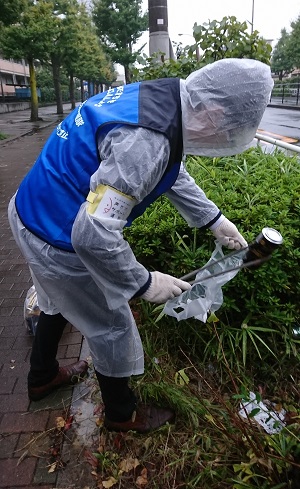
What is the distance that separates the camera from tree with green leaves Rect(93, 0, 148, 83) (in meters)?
29.3

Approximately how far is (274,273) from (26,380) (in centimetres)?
162

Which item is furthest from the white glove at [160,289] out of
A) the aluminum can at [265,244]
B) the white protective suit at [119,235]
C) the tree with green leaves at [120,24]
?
the tree with green leaves at [120,24]

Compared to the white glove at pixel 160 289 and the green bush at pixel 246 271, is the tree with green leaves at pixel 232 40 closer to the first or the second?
the green bush at pixel 246 271

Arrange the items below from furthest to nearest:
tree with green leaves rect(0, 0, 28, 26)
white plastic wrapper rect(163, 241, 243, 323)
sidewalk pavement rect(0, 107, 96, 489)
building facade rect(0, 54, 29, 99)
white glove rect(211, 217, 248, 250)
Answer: building facade rect(0, 54, 29, 99)
tree with green leaves rect(0, 0, 28, 26)
white glove rect(211, 217, 248, 250)
white plastic wrapper rect(163, 241, 243, 323)
sidewalk pavement rect(0, 107, 96, 489)

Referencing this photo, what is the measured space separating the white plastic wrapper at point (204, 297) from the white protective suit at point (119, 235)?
31 cm

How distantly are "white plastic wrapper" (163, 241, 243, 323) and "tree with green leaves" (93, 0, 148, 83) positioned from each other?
1169 inches

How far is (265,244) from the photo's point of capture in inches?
71.2

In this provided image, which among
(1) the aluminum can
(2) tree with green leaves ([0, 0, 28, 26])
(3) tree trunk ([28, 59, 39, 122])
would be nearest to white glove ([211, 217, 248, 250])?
(1) the aluminum can

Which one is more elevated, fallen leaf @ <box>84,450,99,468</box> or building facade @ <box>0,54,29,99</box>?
building facade @ <box>0,54,29,99</box>

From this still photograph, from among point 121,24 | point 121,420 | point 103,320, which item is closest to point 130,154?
point 103,320

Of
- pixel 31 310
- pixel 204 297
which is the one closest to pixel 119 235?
pixel 204 297

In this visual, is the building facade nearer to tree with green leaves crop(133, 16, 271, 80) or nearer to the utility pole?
the utility pole

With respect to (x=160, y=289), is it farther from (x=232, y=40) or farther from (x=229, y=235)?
(x=232, y=40)

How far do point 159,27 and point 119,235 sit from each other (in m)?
5.99
